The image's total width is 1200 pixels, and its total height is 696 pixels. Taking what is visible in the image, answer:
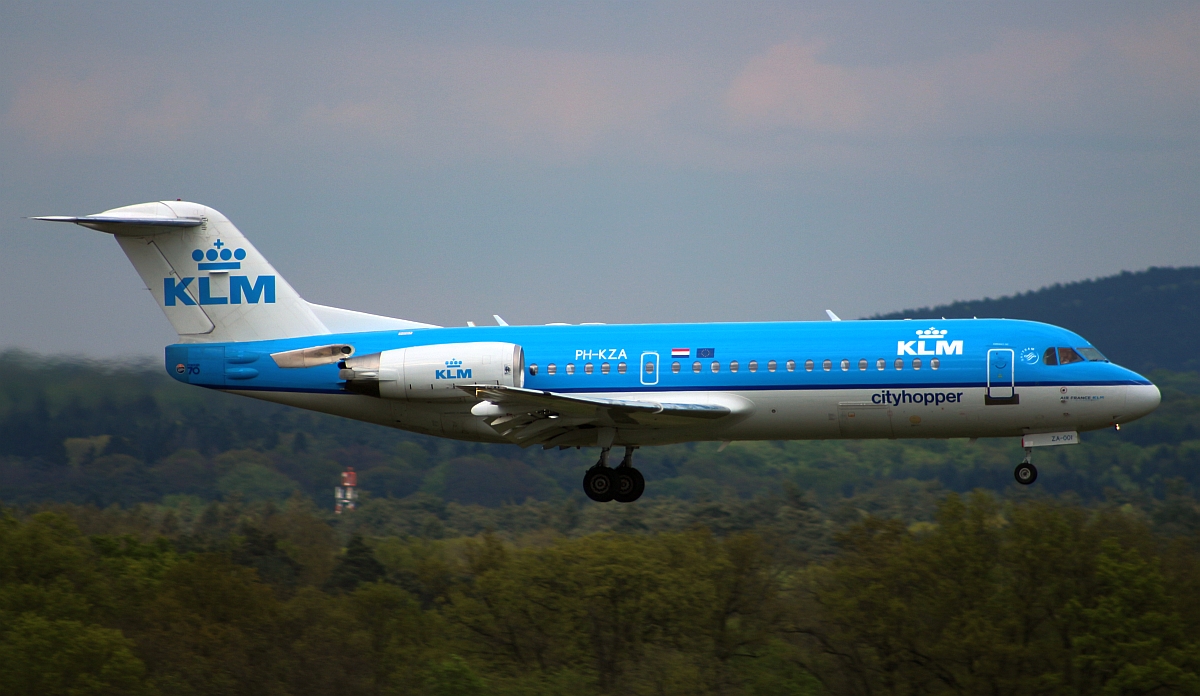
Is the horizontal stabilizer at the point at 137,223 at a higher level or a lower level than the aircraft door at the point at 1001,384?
higher

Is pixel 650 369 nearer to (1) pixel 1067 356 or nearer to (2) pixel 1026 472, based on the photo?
(2) pixel 1026 472

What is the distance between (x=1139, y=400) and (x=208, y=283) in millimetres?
19784

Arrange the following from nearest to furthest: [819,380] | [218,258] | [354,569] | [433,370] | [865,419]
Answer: [819,380]
[865,419]
[433,370]
[218,258]
[354,569]

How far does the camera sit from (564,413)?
26.2m

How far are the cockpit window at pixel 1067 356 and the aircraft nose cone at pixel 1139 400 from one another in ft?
3.79

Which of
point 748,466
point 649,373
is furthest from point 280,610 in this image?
point 748,466

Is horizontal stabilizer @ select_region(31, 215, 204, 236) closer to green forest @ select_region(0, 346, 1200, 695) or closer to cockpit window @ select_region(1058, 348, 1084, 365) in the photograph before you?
cockpit window @ select_region(1058, 348, 1084, 365)

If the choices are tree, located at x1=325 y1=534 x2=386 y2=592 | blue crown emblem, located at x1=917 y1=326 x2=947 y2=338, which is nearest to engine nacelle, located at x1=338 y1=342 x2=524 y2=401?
blue crown emblem, located at x1=917 y1=326 x2=947 y2=338

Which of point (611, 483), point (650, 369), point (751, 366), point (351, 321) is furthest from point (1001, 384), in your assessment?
point (351, 321)

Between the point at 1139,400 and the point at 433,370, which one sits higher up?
the point at 433,370

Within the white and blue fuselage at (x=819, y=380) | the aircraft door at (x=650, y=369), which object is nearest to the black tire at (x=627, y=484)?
the white and blue fuselage at (x=819, y=380)

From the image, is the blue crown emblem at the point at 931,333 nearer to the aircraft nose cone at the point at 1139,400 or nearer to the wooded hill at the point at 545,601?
the aircraft nose cone at the point at 1139,400

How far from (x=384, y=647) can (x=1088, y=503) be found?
205ft

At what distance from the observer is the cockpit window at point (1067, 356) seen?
26.4 metres
